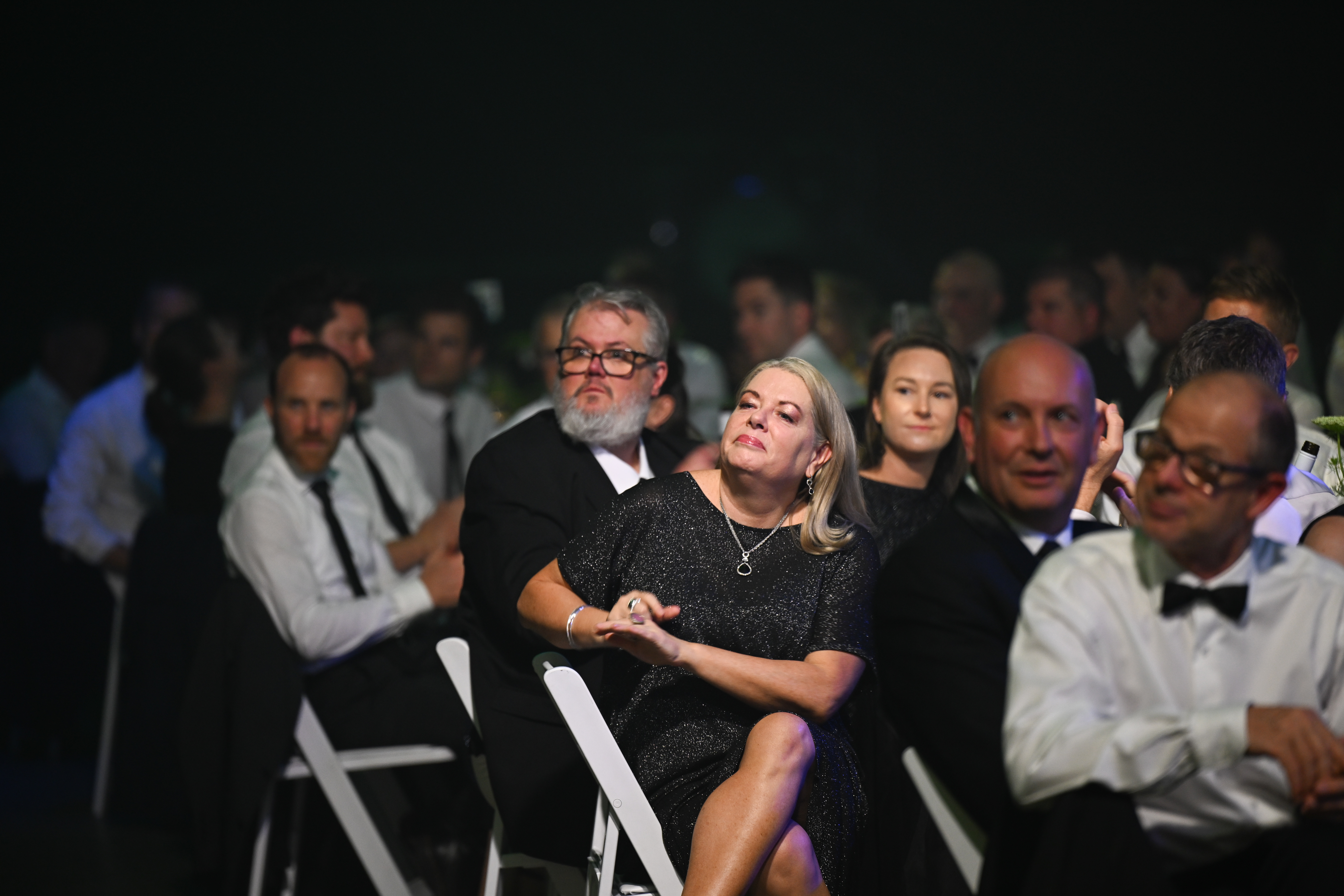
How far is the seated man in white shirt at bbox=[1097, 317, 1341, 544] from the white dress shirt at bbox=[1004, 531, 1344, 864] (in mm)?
594

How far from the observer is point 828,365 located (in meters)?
5.09

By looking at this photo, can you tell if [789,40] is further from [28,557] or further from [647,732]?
[647,732]

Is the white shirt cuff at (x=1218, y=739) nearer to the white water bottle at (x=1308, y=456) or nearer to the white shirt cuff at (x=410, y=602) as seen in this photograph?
the white water bottle at (x=1308, y=456)

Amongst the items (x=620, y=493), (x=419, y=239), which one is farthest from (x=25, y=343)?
(x=620, y=493)

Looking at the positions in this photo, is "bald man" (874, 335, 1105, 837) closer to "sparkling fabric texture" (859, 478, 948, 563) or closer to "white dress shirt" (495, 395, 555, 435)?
"sparkling fabric texture" (859, 478, 948, 563)

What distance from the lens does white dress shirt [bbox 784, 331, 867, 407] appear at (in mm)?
4934

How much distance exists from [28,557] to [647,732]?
4.12 metres

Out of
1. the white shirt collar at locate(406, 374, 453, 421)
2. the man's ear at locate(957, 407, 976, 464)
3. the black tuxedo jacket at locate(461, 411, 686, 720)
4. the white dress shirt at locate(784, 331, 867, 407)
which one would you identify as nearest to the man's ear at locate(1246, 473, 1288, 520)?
the man's ear at locate(957, 407, 976, 464)

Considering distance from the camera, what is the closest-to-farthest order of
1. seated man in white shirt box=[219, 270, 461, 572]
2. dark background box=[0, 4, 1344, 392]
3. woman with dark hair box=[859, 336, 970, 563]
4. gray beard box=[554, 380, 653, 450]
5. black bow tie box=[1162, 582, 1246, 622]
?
1. black bow tie box=[1162, 582, 1246, 622]
2. gray beard box=[554, 380, 653, 450]
3. woman with dark hair box=[859, 336, 970, 563]
4. seated man in white shirt box=[219, 270, 461, 572]
5. dark background box=[0, 4, 1344, 392]

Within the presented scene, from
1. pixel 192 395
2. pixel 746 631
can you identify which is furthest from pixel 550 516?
pixel 192 395

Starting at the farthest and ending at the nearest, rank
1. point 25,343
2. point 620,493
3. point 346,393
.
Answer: point 25,343 < point 346,393 < point 620,493

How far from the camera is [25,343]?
828 cm

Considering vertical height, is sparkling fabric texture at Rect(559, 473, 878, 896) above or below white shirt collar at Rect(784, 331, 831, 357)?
below

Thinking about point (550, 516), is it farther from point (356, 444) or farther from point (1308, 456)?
point (1308, 456)
